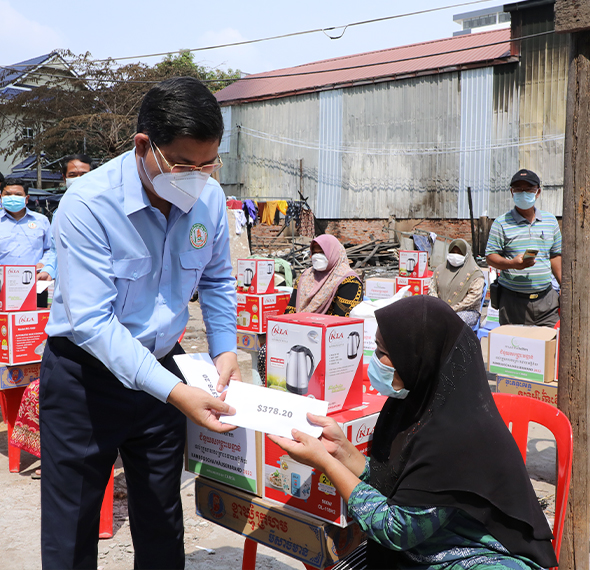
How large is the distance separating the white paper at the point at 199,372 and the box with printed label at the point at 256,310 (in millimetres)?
3647

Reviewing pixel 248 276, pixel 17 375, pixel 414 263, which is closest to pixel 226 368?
pixel 17 375

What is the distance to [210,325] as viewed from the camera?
2.04 m

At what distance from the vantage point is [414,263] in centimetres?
861

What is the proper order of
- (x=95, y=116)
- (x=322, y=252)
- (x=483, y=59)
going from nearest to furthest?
(x=322, y=252) → (x=483, y=59) → (x=95, y=116)

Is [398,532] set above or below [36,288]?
below

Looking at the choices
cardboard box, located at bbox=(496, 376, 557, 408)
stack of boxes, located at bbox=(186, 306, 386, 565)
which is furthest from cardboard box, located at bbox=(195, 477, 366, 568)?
cardboard box, located at bbox=(496, 376, 557, 408)

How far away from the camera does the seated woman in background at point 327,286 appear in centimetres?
471

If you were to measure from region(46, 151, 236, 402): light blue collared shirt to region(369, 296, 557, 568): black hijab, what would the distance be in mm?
660

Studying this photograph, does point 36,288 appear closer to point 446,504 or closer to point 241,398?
point 241,398

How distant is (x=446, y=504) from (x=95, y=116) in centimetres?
1911

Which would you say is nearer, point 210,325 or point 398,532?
point 398,532

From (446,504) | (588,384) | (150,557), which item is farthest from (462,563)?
(588,384)

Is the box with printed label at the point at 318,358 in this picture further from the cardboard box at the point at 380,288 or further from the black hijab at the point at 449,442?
the cardboard box at the point at 380,288

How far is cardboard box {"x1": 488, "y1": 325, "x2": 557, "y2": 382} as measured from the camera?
362 centimetres
